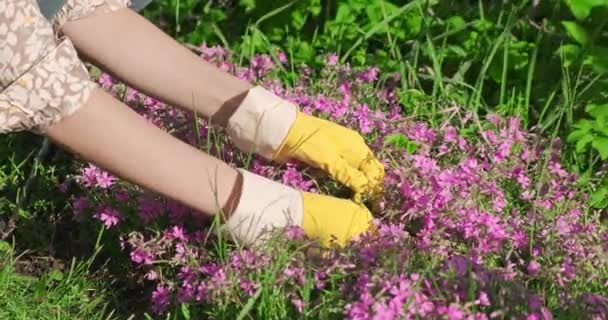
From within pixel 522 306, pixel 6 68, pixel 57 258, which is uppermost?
pixel 6 68

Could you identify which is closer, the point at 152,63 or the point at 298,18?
the point at 152,63

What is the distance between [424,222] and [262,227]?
0.40 meters

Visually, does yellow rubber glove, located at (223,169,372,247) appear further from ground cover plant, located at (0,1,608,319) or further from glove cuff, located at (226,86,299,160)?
glove cuff, located at (226,86,299,160)

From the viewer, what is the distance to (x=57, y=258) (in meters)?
3.01

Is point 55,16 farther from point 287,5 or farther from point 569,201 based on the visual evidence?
point 569,201

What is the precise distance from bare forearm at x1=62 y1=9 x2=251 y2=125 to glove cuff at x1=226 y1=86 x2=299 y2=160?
5 cm

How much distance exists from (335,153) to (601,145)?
2.19ft

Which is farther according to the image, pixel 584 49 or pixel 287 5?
pixel 287 5

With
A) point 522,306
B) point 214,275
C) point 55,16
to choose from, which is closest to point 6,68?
point 55,16

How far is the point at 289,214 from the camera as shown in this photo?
8.57 ft

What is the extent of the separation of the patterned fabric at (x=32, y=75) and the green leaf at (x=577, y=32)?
4.27 feet

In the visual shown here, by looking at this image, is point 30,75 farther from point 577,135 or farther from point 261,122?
point 577,135

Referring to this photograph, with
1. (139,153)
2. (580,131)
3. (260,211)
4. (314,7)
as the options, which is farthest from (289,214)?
(314,7)

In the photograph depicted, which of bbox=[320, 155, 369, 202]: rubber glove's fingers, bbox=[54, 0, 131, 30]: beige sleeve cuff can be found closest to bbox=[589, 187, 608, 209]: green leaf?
bbox=[320, 155, 369, 202]: rubber glove's fingers
